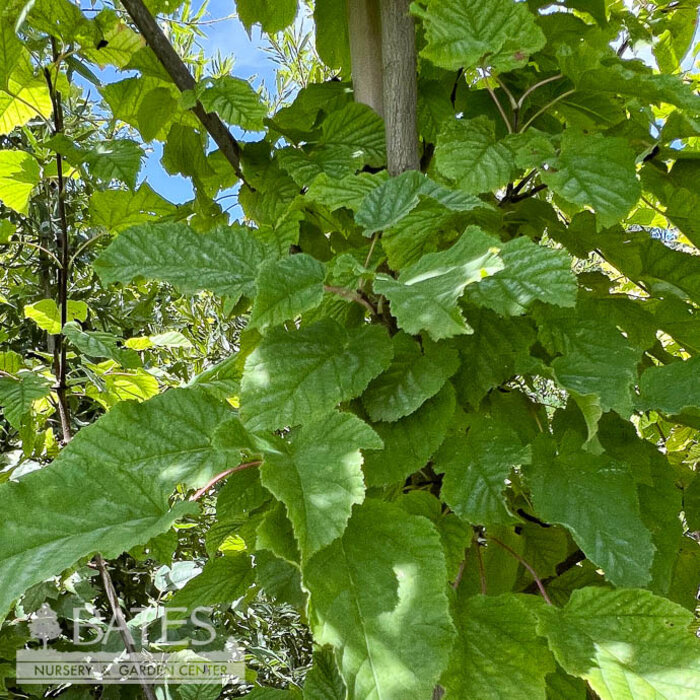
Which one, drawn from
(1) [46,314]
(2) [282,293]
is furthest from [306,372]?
(1) [46,314]

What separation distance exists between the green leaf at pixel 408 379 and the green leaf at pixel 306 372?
0.07 feet

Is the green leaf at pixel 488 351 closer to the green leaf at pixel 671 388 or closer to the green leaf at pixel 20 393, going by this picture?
the green leaf at pixel 671 388

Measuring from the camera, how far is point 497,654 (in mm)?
333

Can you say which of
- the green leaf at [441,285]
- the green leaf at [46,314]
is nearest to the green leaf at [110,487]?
the green leaf at [441,285]

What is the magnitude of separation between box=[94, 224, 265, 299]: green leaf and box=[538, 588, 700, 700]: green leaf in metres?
0.25

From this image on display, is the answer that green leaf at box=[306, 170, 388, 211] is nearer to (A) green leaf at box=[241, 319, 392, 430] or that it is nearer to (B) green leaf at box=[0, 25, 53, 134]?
(A) green leaf at box=[241, 319, 392, 430]

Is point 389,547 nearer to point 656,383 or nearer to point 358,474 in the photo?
point 358,474

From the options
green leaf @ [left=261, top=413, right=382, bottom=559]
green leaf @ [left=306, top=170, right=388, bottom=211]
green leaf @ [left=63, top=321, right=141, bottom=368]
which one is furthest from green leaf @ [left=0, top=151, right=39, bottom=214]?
green leaf @ [left=261, top=413, right=382, bottom=559]

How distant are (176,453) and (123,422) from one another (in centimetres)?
4

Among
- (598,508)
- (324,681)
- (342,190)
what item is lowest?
(324,681)

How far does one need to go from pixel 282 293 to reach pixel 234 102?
8.0 inches

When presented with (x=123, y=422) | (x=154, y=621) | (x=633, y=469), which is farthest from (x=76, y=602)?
(x=633, y=469)

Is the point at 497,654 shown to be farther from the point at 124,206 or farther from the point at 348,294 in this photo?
the point at 124,206

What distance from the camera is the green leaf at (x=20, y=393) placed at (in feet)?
2.29
